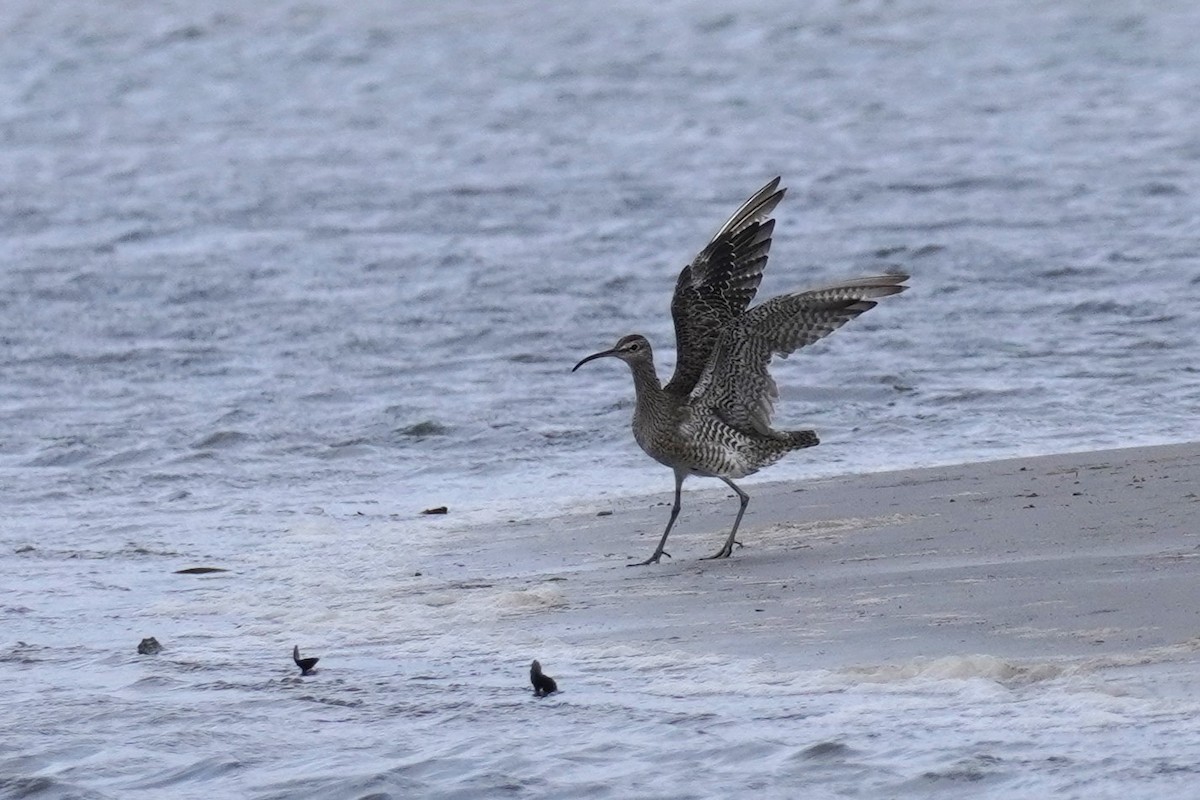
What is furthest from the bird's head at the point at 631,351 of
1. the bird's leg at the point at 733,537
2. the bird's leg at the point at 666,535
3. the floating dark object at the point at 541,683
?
the floating dark object at the point at 541,683

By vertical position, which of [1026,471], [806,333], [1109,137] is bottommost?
[1109,137]

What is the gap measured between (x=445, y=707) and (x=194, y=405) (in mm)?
5872

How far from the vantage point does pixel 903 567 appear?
7641mm

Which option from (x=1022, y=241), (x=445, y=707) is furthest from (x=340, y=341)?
(x=445, y=707)

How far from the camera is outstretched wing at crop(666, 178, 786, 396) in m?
9.30

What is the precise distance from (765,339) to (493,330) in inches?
193

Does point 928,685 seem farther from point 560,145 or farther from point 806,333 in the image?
point 560,145

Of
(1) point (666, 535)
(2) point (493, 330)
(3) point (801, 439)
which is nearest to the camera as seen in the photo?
(1) point (666, 535)

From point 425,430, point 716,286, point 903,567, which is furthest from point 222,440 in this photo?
point 903,567

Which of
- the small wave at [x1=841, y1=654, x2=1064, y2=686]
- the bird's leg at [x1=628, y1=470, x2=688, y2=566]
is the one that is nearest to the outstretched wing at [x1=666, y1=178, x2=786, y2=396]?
the bird's leg at [x1=628, y1=470, x2=688, y2=566]

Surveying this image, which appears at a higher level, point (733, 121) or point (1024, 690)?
point (1024, 690)

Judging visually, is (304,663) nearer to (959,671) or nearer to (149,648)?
(149,648)

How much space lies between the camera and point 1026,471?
29.8 feet

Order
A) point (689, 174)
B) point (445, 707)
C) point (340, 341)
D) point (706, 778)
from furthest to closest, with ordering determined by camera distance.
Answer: point (689, 174) → point (340, 341) → point (445, 707) → point (706, 778)
